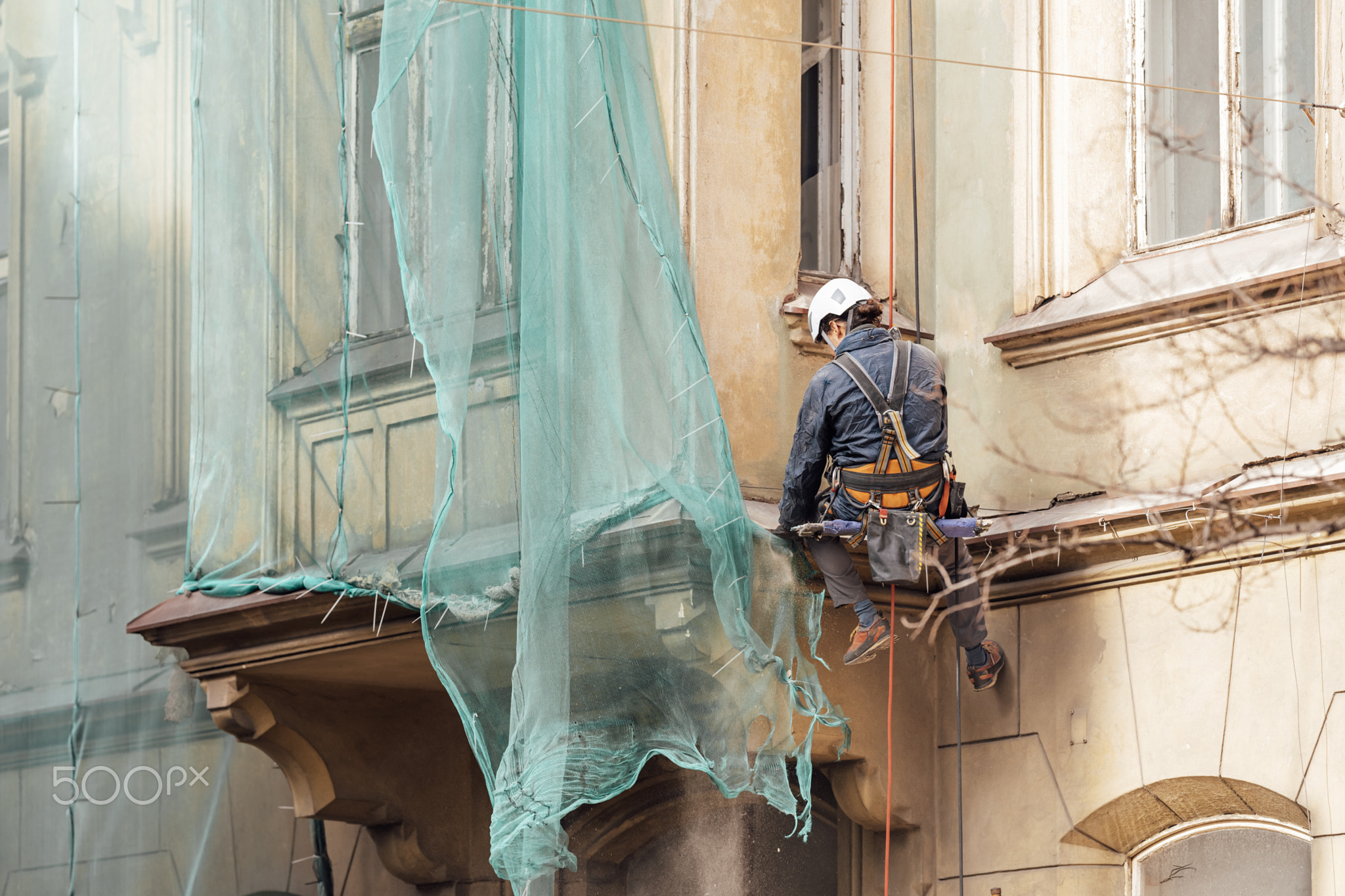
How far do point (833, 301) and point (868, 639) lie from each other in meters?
1.40

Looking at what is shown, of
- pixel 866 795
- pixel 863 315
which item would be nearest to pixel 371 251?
pixel 863 315

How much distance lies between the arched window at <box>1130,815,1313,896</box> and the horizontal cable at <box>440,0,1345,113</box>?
294cm

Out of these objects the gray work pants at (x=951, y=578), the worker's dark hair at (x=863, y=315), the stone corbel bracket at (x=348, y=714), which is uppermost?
the worker's dark hair at (x=863, y=315)

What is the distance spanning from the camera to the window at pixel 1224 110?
9.30 metres

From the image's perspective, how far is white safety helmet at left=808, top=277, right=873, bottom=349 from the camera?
899 cm

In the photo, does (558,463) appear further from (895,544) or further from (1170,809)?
(1170,809)

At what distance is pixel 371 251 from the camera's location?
31.0 ft

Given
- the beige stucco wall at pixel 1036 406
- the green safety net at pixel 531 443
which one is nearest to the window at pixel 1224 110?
the beige stucco wall at pixel 1036 406

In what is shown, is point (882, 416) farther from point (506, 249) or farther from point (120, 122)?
point (120, 122)

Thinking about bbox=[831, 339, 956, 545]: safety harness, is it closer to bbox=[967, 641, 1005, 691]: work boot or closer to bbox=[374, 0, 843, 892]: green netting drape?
bbox=[374, 0, 843, 892]: green netting drape

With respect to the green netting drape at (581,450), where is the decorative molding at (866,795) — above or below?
below

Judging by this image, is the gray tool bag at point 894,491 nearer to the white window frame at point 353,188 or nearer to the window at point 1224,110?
the window at point 1224,110

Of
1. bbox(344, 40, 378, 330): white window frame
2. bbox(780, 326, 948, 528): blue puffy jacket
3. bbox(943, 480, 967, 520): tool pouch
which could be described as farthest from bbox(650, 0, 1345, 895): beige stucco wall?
bbox(344, 40, 378, 330): white window frame

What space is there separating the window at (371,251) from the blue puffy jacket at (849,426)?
1858 millimetres
